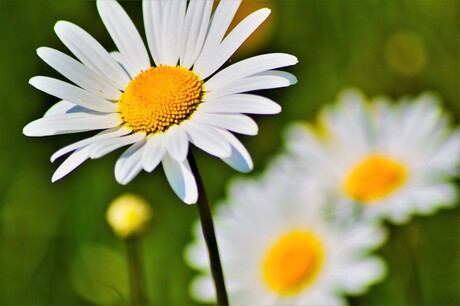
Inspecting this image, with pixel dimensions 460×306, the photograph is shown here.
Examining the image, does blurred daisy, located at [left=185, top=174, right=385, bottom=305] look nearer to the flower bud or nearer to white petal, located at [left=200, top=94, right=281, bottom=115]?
the flower bud

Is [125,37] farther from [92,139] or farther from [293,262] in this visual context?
[293,262]

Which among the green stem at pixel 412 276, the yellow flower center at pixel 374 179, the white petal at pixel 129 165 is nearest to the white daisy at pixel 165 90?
the white petal at pixel 129 165

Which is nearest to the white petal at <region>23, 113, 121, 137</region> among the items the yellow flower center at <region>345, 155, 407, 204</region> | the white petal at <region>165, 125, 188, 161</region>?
the white petal at <region>165, 125, 188, 161</region>

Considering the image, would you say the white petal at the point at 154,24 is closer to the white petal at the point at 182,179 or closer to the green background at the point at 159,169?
the white petal at the point at 182,179

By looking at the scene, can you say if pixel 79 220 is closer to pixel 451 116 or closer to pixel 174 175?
pixel 451 116

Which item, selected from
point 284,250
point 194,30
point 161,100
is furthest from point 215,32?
point 284,250

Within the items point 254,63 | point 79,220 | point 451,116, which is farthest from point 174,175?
point 451,116
